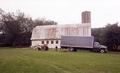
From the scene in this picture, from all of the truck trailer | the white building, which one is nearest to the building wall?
the white building

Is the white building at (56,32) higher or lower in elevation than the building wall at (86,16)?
lower

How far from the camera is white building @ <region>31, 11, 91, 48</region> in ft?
218

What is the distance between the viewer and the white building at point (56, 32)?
2616 inches

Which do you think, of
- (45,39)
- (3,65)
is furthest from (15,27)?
(3,65)

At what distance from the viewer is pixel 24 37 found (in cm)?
8125

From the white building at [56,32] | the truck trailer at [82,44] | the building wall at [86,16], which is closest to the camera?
the truck trailer at [82,44]

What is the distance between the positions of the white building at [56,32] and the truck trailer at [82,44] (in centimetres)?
1015

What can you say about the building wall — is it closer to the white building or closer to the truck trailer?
the white building

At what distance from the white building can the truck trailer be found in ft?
33.3

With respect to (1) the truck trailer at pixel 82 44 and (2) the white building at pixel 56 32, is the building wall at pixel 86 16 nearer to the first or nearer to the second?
(2) the white building at pixel 56 32

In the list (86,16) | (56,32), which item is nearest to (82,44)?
(56,32)

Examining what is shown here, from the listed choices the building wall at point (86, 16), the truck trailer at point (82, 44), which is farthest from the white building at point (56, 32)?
the building wall at point (86, 16)

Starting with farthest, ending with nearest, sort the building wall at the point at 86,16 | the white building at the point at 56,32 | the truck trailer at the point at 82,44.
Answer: the building wall at the point at 86,16, the white building at the point at 56,32, the truck trailer at the point at 82,44

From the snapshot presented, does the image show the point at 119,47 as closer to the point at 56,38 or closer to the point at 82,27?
the point at 82,27
